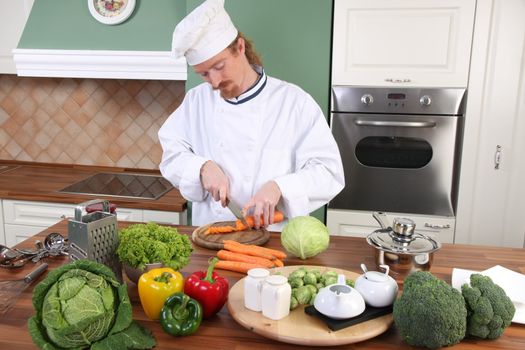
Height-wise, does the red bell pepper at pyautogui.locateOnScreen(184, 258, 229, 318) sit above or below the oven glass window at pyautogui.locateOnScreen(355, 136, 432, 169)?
below

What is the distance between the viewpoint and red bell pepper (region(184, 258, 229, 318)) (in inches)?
42.5

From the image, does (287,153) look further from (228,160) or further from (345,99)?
(345,99)

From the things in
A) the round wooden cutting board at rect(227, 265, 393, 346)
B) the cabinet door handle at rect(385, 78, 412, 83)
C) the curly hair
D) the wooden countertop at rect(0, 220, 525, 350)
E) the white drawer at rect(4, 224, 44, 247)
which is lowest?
the white drawer at rect(4, 224, 44, 247)

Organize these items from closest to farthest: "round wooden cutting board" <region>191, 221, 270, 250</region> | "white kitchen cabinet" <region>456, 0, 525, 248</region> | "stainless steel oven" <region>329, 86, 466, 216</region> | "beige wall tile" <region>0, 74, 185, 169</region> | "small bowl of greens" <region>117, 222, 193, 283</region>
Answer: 1. "small bowl of greens" <region>117, 222, 193, 283</region>
2. "round wooden cutting board" <region>191, 221, 270, 250</region>
3. "white kitchen cabinet" <region>456, 0, 525, 248</region>
4. "stainless steel oven" <region>329, 86, 466, 216</region>
5. "beige wall tile" <region>0, 74, 185, 169</region>

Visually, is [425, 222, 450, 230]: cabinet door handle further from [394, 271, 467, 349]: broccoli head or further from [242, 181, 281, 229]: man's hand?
[394, 271, 467, 349]: broccoli head

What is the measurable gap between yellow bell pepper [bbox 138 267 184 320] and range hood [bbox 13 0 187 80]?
165cm

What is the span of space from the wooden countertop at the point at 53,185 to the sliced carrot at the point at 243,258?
3.52 feet

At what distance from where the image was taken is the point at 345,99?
2410 mm

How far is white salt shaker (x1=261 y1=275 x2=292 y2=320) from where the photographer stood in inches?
40.3

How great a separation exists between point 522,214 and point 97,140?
250cm

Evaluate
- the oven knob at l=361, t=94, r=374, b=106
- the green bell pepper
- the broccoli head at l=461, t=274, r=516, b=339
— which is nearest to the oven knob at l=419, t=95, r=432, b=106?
the oven knob at l=361, t=94, r=374, b=106

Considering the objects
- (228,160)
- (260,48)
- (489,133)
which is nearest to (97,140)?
(260,48)

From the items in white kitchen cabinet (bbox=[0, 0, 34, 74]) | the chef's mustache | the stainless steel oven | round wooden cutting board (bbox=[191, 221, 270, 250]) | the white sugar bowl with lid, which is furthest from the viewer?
white kitchen cabinet (bbox=[0, 0, 34, 74])

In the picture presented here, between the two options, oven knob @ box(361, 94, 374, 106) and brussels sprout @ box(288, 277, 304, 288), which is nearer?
brussels sprout @ box(288, 277, 304, 288)
